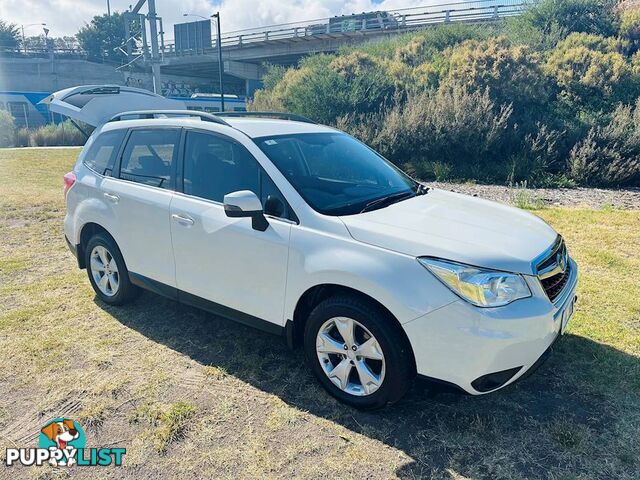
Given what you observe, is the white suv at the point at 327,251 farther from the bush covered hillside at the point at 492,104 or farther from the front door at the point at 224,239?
the bush covered hillside at the point at 492,104

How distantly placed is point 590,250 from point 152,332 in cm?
507

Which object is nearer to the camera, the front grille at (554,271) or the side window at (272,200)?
the front grille at (554,271)

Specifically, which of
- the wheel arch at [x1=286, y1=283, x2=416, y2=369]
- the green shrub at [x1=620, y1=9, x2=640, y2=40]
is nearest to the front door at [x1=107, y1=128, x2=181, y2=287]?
the wheel arch at [x1=286, y1=283, x2=416, y2=369]

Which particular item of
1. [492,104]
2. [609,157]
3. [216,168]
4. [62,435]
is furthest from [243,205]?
[492,104]

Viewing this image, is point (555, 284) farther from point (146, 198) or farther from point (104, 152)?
point (104, 152)

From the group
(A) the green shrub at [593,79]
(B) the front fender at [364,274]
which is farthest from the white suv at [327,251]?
(A) the green shrub at [593,79]

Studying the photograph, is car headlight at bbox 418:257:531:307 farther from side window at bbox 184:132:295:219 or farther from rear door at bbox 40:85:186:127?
rear door at bbox 40:85:186:127

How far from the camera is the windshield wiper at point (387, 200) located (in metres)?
3.21

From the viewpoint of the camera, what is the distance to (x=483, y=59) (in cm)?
1405

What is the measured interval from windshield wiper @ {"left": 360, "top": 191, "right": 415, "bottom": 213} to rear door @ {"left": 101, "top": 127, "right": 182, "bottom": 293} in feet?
5.19

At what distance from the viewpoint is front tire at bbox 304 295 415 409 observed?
271 cm

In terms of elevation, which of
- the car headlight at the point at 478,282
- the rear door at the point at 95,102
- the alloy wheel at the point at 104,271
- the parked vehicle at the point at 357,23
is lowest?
the alloy wheel at the point at 104,271

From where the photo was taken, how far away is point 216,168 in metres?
3.55

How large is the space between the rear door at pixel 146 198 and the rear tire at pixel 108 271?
0.16 metres
